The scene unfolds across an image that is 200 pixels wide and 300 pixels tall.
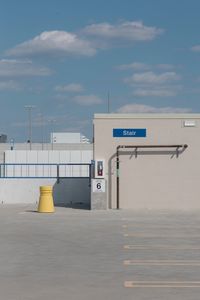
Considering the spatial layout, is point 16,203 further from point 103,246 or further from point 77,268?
point 77,268

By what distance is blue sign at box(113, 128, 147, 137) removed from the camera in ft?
81.6

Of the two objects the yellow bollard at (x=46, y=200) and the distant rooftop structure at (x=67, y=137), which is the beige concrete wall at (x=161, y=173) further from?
the distant rooftop structure at (x=67, y=137)

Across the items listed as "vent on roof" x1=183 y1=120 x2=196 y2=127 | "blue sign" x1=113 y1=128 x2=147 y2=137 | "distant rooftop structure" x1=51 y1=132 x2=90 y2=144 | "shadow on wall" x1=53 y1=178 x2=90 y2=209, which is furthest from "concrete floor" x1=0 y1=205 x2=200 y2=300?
"distant rooftop structure" x1=51 y1=132 x2=90 y2=144

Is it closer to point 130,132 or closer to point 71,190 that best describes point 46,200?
point 130,132

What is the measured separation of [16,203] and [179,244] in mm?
14876

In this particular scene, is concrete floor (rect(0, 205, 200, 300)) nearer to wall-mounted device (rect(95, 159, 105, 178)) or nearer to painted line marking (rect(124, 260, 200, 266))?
painted line marking (rect(124, 260, 200, 266))

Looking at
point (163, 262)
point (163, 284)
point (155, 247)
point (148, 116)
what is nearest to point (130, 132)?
point (148, 116)

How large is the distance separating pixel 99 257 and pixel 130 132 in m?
12.2

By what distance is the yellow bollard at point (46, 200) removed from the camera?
931 inches

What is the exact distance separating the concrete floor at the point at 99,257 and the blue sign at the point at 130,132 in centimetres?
390

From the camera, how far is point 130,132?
24875 millimetres

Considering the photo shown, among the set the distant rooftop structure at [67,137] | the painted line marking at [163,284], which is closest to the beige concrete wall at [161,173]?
the painted line marking at [163,284]

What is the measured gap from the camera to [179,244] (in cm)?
1519

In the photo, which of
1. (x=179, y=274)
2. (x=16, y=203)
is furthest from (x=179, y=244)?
(x=16, y=203)
